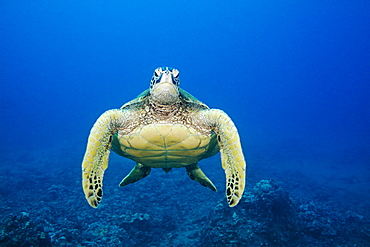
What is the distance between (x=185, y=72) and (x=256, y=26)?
4774 centimetres

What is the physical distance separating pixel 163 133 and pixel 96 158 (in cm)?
94

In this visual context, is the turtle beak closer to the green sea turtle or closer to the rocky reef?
the green sea turtle

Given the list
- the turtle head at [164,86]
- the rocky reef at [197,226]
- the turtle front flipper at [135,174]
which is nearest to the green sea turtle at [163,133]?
the turtle head at [164,86]

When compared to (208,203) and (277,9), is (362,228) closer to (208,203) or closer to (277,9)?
(208,203)

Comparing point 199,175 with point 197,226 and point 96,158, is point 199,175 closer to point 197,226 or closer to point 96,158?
point 96,158

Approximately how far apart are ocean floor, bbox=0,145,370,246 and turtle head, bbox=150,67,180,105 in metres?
3.98

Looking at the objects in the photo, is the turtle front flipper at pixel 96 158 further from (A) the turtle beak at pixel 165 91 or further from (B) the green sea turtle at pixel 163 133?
(A) the turtle beak at pixel 165 91

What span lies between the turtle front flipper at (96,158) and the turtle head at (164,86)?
698 millimetres

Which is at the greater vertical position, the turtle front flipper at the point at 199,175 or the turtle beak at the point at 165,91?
the turtle beak at the point at 165,91

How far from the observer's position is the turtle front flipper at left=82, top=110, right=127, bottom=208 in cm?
258

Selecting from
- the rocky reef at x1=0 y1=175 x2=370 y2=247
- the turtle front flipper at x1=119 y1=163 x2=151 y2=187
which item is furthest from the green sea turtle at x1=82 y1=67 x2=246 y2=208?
the rocky reef at x1=0 y1=175 x2=370 y2=247

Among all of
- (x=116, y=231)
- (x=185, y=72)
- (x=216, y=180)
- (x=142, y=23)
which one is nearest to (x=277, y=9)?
(x=185, y=72)

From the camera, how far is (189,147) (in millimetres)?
3277

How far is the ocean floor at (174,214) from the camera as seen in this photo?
5223 millimetres
